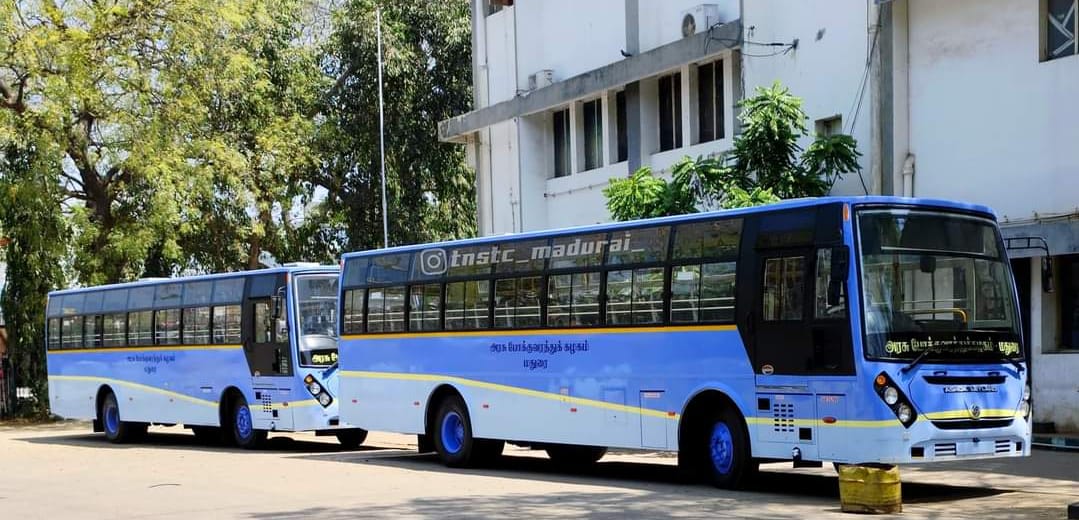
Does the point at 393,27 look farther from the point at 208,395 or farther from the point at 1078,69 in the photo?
the point at 1078,69

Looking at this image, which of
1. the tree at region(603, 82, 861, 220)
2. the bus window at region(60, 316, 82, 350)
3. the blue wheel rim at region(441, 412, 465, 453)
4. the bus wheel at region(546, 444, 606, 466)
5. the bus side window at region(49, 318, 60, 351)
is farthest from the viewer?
the bus side window at region(49, 318, 60, 351)

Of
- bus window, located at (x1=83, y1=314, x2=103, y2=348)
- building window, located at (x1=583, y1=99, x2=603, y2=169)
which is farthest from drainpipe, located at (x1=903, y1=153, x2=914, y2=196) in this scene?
bus window, located at (x1=83, y1=314, x2=103, y2=348)

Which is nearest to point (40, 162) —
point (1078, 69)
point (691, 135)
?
point (691, 135)

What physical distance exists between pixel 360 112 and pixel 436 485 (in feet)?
87.4

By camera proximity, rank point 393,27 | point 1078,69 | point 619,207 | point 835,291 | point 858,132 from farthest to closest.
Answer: point 393,27 → point 619,207 → point 858,132 → point 1078,69 → point 835,291

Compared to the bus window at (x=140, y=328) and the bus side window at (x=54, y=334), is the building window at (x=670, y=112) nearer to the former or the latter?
the bus window at (x=140, y=328)

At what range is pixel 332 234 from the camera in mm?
43969

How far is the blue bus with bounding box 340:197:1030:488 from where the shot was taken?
45.9 feet

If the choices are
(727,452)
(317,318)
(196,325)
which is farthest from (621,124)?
(727,452)

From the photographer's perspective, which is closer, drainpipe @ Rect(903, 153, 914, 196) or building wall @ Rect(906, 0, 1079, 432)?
building wall @ Rect(906, 0, 1079, 432)

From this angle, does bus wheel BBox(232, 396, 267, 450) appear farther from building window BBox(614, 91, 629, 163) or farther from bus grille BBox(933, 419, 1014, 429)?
bus grille BBox(933, 419, 1014, 429)

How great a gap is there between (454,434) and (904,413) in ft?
26.4

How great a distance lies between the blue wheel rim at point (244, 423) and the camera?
25.0 m

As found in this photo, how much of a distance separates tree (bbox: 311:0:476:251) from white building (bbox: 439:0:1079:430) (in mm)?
8175
